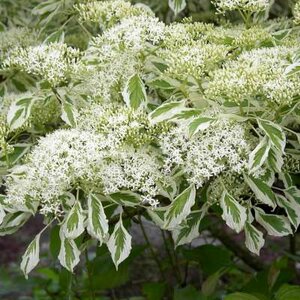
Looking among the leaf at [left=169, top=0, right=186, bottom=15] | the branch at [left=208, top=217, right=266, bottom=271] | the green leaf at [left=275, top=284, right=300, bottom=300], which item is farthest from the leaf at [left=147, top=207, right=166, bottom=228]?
the branch at [left=208, top=217, right=266, bottom=271]

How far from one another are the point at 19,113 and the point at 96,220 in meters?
0.28

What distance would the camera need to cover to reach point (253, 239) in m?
1.33

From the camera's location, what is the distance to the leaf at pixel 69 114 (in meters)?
Answer: 1.31

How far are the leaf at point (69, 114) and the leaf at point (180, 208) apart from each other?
0.25 metres

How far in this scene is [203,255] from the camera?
198 centimetres

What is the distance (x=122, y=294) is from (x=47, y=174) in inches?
74.7

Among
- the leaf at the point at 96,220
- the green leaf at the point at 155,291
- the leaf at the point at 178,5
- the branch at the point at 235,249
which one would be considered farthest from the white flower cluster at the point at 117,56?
the branch at the point at 235,249

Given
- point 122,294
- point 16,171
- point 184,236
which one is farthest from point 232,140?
point 122,294

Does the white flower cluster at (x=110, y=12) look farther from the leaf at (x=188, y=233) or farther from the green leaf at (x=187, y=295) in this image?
the green leaf at (x=187, y=295)

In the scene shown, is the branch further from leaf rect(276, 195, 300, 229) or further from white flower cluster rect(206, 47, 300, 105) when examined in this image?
white flower cluster rect(206, 47, 300, 105)

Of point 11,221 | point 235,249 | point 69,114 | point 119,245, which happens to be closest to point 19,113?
point 69,114

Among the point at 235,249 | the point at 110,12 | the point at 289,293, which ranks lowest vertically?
the point at 235,249

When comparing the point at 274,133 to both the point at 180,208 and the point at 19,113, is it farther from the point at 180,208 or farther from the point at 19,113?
the point at 19,113

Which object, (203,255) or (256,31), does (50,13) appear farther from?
(203,255)
